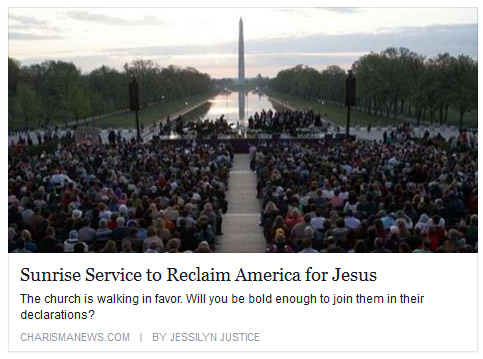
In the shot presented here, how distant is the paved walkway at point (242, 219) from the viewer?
1352 centimetres

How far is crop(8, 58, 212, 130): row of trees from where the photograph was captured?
181 ft

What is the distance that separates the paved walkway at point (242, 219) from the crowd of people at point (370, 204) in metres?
0.42

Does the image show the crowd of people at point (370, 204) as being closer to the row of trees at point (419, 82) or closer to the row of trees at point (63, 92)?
the row of trees at point (419, 82)

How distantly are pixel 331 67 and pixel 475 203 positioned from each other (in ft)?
353

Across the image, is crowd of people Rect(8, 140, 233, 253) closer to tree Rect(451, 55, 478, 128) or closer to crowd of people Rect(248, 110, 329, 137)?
crowd of people Rect(248, 110, 329, 137)

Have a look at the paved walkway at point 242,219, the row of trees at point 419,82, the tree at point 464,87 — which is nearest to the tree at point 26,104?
the row of trees at point 419,82

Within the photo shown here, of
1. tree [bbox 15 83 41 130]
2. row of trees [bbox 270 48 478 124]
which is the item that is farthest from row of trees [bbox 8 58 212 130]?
row of trees [bbox 270 48 478 124]

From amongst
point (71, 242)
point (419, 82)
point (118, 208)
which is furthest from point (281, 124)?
point (71, 242)

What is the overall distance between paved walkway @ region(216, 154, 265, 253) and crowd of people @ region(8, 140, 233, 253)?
0.43 m

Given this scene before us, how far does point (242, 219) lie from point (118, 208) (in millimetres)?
4143

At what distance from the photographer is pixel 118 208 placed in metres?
12.9
